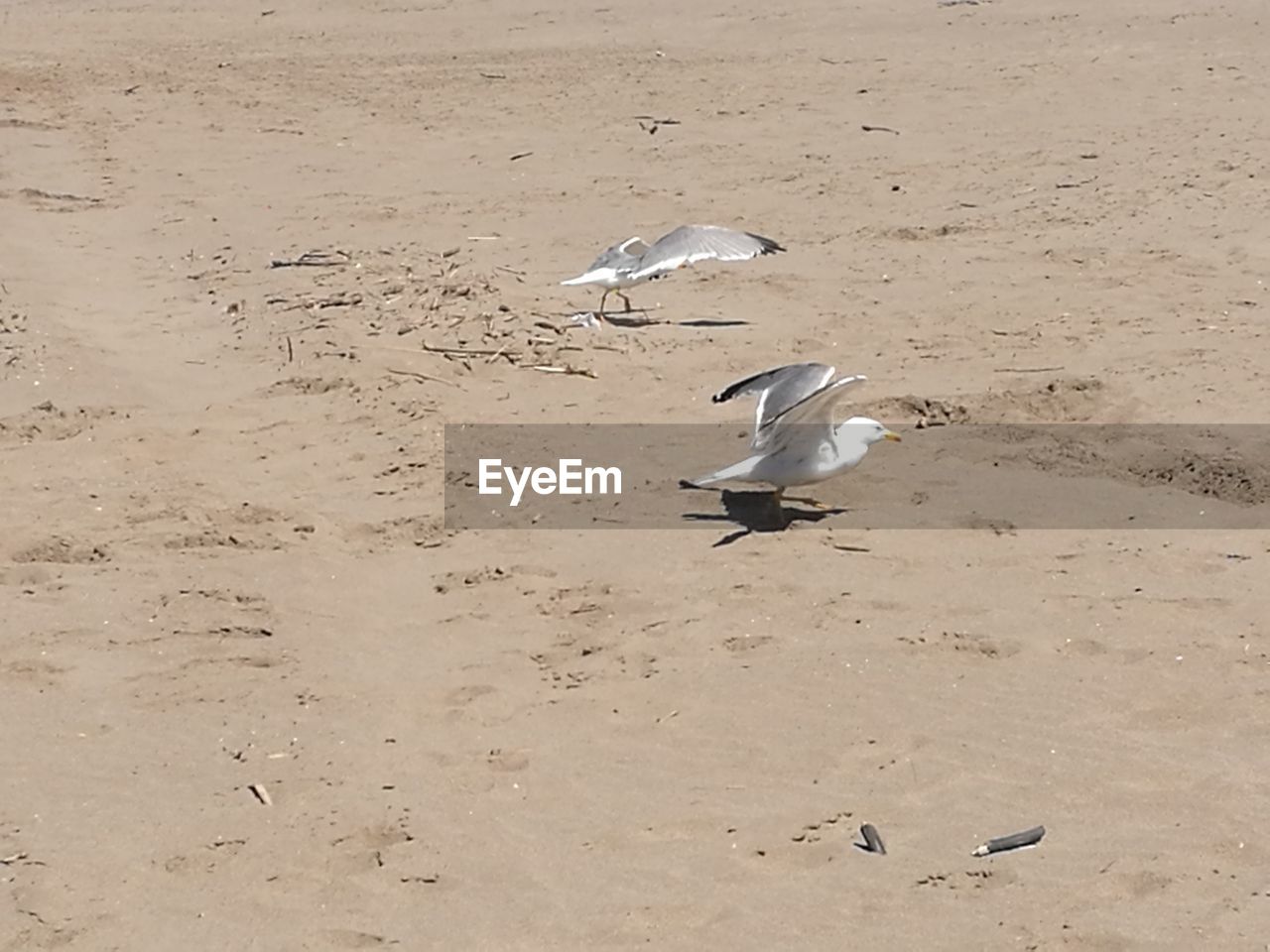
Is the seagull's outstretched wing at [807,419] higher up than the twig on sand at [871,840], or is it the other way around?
the seagull's outstretched wing at [807,419]

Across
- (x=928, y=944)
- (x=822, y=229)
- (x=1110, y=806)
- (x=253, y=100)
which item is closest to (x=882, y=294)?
(x=822, y=229)

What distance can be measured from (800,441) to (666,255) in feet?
8.34

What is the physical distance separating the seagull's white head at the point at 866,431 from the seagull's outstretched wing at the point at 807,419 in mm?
92

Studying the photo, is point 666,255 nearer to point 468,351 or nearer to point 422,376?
point 468,351

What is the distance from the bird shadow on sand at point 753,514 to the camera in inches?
262

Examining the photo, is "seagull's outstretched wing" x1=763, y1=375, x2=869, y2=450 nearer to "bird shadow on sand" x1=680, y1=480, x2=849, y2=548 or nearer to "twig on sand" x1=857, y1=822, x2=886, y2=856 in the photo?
"bird shadow on sand" x1=680, y1=480, x2=849, y2=548

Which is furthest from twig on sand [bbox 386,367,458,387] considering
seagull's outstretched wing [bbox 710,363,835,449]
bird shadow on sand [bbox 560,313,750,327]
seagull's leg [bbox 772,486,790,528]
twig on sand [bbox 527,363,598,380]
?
seagull's leg [bbox 772,486,790,528]

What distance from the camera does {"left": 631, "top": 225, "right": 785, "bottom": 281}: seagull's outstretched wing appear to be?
355 inches

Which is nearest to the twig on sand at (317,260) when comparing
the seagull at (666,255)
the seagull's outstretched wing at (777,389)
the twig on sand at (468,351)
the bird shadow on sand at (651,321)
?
the seagull at (666,255)

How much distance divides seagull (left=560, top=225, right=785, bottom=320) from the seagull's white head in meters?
2.27

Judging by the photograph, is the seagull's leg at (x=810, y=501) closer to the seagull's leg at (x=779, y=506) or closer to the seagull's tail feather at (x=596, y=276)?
the seagull's leg at (x=779, y=506)

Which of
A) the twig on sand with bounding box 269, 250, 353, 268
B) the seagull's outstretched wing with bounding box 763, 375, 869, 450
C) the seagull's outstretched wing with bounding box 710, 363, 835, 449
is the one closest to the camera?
the seagull's outstretched wing with bounding box 763, 375, 869, 450

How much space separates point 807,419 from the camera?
6.72 m

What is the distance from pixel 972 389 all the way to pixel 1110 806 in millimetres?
3466
